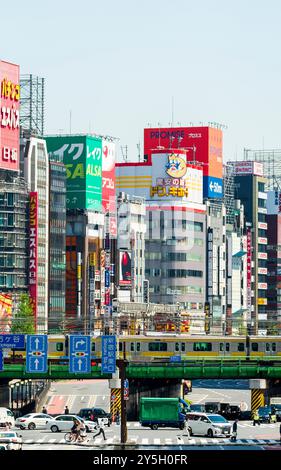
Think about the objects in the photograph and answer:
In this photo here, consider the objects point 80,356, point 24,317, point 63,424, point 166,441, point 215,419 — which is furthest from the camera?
point 24,317

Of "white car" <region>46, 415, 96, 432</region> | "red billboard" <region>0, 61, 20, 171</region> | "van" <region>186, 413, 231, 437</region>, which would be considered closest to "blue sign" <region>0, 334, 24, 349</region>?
"white car" <region>46, 415, 96, 432</region>

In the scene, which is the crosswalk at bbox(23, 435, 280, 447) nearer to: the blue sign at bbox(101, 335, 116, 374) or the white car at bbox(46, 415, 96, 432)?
the white car at bbox(46, 415, 96, 432)

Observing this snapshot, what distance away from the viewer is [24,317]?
180000mm

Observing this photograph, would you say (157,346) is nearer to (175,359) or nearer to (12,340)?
(175,359)

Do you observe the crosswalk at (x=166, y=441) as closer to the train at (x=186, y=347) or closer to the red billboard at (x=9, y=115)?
the train at (x=186, y=347)

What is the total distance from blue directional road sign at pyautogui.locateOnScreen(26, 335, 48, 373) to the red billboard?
90.9 metres

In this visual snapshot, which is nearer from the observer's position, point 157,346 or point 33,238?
point 157,346

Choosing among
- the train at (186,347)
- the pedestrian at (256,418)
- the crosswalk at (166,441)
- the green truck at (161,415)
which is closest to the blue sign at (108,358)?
the green truck at (161,415)

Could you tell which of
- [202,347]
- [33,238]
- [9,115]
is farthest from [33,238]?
[202,347]

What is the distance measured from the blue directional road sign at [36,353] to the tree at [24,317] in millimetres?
63948

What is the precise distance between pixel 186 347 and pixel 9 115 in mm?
62876

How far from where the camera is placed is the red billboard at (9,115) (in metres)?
192

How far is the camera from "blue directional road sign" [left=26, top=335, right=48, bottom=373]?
335ft
